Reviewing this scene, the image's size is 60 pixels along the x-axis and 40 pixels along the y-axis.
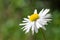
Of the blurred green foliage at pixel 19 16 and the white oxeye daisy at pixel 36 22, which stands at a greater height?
the blurred green foliage at pixel 19 16

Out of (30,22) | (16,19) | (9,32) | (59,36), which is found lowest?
(30,22)

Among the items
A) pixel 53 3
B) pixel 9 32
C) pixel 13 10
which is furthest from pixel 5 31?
pixel 53 3

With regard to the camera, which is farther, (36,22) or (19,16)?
(19,16)

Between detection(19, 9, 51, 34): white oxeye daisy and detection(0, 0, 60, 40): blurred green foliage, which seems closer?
detection(19, 9, 51, 34): white oxeye daisy

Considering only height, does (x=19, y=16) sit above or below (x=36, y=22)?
above

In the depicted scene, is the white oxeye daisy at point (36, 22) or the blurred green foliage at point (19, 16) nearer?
the white oxeye daisy at point (36, 22)

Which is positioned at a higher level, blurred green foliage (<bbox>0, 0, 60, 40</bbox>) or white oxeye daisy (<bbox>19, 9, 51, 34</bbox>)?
→ blurred green foliage (<bbox>0, 0, 60, 40</bbox>)

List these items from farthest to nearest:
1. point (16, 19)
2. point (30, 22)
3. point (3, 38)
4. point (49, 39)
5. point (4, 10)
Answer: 1. point (4, 10)
2. point (16, 19)
3. point (3, 38)
4. point (49, 39)
5. point (30, 22)

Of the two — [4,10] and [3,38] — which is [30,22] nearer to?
[3,38]
